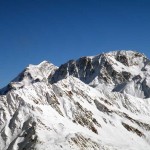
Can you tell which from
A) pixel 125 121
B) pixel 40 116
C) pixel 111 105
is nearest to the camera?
pixel 40 116

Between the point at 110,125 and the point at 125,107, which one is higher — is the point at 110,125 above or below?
below

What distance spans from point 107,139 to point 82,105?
71.1 ft

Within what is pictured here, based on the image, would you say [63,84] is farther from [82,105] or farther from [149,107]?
[149,107]

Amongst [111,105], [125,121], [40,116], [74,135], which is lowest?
[74,135]

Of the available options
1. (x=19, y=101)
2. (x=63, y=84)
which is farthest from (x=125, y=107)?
(x=19, y=101)

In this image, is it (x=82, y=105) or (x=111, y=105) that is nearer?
(x=82, y=105)

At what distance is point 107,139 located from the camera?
121 meters

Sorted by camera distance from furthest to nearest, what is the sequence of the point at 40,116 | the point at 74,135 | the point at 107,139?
the point at 107,139, the point at 40,116, the point at 74,135

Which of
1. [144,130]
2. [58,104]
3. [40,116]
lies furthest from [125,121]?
[40,116]

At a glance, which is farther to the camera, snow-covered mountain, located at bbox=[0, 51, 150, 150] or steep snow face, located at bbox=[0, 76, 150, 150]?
steep snow face, located at bbox=[0, 76, 150, 150]

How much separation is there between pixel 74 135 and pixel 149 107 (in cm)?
7498

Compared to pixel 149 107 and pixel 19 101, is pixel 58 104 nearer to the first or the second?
pixel 19 101

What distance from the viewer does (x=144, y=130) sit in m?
142

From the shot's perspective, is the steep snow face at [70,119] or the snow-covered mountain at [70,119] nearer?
the snow-covered mountain at [70,119]
